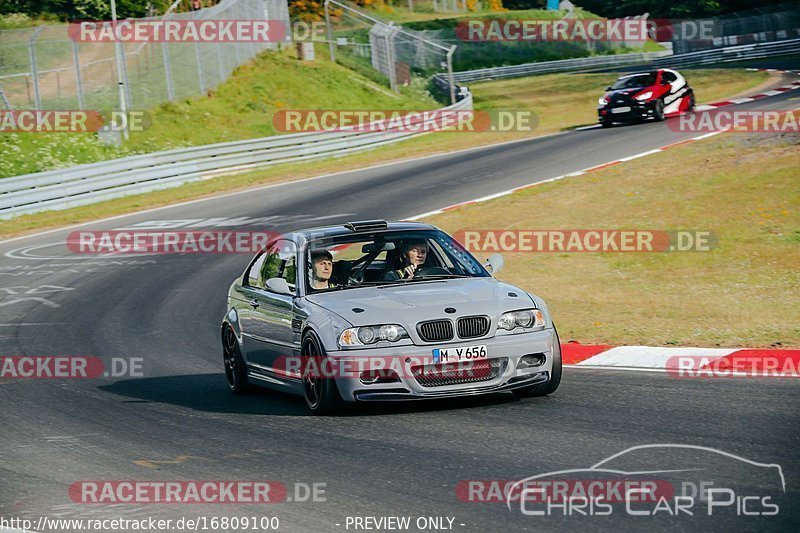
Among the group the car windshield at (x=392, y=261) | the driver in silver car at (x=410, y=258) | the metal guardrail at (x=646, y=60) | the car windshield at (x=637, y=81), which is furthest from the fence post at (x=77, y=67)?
the metal guardrail at (x=646, y=60)

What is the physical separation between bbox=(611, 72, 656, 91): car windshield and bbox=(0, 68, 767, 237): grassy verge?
135 inches

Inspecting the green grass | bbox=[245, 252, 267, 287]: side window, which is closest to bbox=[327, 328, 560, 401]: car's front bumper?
bbox=[245, 252, 267, 287]: side window

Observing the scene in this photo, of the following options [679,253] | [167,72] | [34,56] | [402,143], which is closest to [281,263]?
[679,253]

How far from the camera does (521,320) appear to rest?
9141 mm

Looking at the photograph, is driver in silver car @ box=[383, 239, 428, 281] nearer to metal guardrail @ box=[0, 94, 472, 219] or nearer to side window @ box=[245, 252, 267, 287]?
side window @ box=[245, 252, 267, 287]

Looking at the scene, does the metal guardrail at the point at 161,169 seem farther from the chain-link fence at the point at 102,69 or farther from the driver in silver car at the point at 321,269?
the driver in silver car at the point at 321,269

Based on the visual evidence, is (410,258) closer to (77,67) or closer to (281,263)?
(281,263)

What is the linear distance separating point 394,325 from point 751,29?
2884 inches

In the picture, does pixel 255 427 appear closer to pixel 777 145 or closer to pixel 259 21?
pixel 777 145

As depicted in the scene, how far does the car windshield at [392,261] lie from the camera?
10141mm

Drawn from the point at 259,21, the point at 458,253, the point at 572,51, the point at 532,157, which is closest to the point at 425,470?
the point at 458,253

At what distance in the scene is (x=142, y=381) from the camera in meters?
11.8

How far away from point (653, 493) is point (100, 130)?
3143 cm

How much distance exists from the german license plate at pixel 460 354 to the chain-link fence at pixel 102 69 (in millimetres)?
26930
